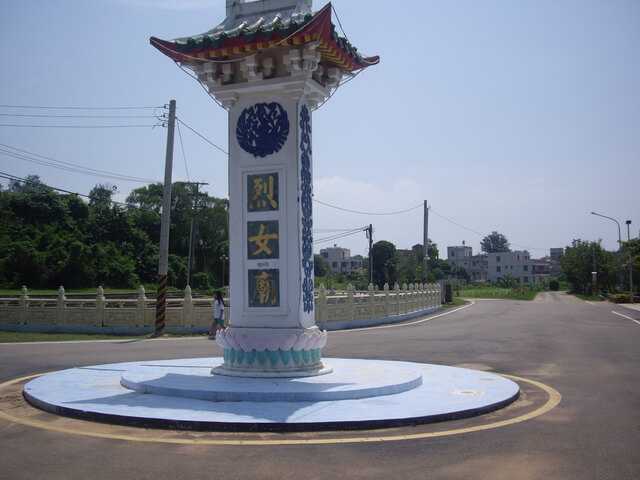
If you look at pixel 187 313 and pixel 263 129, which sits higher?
pixel 263 129

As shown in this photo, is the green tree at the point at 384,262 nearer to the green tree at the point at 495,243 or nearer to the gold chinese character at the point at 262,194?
the gold chinese character at the point at 262,194

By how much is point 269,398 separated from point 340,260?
140647 millimetres

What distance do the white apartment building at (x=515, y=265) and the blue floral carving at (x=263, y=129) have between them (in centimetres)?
12452

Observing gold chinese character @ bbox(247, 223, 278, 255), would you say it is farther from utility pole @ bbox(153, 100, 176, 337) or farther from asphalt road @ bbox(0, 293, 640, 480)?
utility pole @ bbox(153, 100, 176, 337)

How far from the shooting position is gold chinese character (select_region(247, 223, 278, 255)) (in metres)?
10.1

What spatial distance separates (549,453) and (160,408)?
4.52 m

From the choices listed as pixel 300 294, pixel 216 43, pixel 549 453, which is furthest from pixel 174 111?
pixel 549 453

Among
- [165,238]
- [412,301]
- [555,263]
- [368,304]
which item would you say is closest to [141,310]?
[165,238]

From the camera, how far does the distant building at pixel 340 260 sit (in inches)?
5782

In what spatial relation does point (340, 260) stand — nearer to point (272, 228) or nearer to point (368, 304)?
point (368, 304)

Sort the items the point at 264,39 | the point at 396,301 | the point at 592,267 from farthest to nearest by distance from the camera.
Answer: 1. the point at 592,267
2. the point at 396,301
3. the point at 264,39

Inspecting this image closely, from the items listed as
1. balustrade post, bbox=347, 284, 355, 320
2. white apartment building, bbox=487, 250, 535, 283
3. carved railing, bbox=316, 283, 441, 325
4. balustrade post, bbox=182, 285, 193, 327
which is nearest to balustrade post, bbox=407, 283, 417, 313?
carved railing, bbox=316, 283, 441, 325

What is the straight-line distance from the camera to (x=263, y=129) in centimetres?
1035

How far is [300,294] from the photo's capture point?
32.6ft
